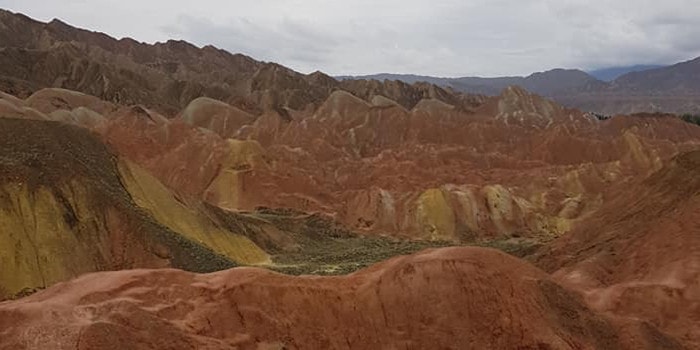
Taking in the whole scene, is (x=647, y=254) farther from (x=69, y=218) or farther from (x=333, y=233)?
(x=333, y=233)

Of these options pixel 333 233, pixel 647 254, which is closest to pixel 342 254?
pixel 333 233

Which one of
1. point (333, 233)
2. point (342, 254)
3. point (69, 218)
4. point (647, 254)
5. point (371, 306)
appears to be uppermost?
point (371, 306)

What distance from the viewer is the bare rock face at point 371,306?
2133 centimetres

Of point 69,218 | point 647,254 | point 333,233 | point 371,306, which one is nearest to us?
point 371,306

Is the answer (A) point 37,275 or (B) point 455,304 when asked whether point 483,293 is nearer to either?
(B) point 455,304

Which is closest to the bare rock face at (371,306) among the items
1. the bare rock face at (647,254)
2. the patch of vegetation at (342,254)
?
the bare rock face at (647,254)

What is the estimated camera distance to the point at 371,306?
23391mm

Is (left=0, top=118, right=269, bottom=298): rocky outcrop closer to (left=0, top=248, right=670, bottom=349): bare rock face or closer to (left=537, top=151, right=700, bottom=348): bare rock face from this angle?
(left=0, top=248, right=670, bottom=349): bare rock face

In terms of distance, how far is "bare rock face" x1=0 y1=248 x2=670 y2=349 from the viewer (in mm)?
21328

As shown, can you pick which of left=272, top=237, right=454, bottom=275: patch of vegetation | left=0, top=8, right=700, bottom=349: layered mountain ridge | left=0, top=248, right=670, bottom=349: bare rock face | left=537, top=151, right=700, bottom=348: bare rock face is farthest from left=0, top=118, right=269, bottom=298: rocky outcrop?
left=537, top=151, right=700, bottom=348: bare rock face

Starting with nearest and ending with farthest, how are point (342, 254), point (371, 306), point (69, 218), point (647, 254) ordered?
point (371, 306)
point (647, 254)
point (69, 218)
point (342, 254)

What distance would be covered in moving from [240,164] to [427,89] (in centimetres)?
10117

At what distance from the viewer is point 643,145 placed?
91.0 metres

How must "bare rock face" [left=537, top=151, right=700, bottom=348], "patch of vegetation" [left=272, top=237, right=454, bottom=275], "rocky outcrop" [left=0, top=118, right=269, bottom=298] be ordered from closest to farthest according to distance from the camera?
1. "bare rock face" [left=537, top=151, right=700, bottom=348]
2. "rocky outcrop" [left=0, top=118, right=269, bottom=298]
3. "patch of vegetation" [left=272, top=237, right=454, bottom=275]
